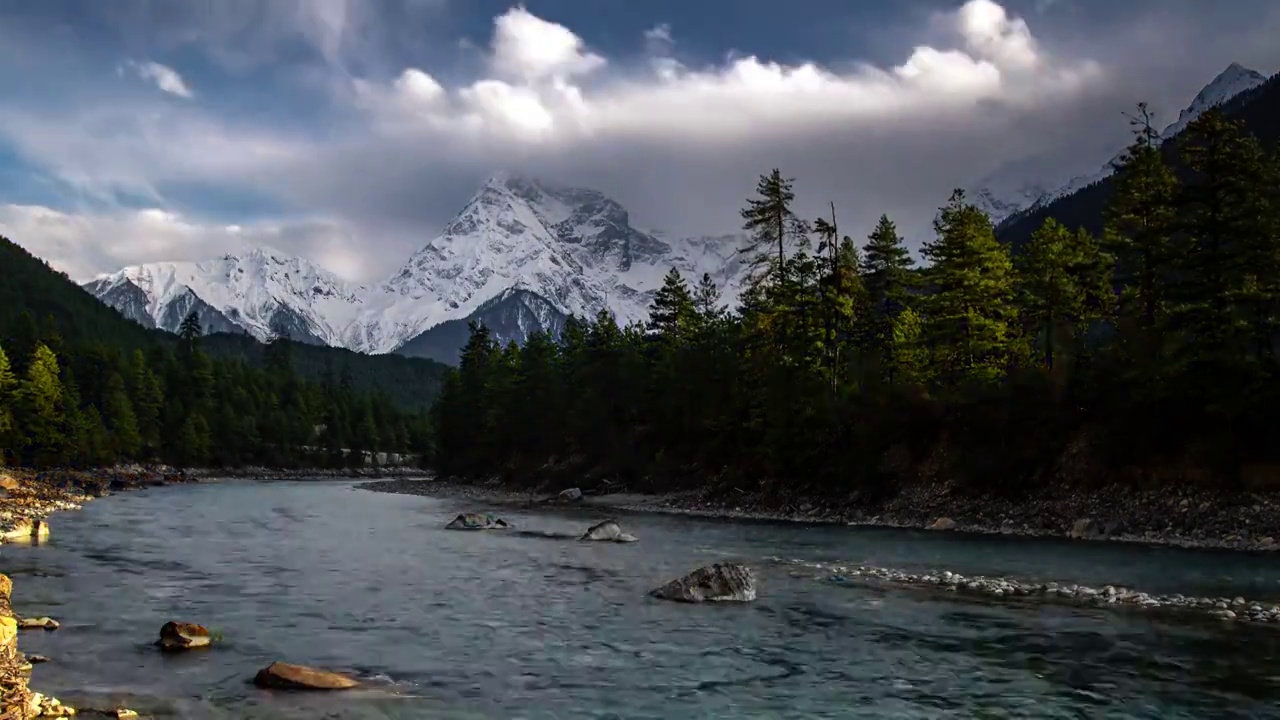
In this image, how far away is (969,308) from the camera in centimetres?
6350

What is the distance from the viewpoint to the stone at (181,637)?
2003 centimetres

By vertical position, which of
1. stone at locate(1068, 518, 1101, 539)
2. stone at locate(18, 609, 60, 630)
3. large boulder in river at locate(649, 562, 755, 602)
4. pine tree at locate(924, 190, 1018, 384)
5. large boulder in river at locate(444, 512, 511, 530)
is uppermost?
pine tree at locate(924, 190, 1018, 384)

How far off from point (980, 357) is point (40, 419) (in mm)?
109084

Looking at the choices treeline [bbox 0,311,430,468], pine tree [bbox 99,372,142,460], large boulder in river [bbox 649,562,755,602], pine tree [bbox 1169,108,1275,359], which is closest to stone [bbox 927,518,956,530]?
pine tree [bbox 1169,108,1275,359]

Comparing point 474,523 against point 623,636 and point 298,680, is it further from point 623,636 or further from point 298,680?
point 298,680

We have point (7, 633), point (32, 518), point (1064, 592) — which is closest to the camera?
point (7, 633)

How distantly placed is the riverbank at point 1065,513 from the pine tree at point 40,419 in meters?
86.4

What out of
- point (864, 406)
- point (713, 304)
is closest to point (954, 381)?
point (864, 406)

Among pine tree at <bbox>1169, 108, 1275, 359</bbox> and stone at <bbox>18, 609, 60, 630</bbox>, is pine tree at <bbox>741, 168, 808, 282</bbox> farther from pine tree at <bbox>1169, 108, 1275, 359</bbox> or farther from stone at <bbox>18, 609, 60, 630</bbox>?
stone at <bbox>18, 609, 60, 630</bbox>

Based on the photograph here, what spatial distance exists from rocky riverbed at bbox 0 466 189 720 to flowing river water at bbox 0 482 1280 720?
781 millimetres

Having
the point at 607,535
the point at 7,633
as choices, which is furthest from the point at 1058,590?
the point at 7,633

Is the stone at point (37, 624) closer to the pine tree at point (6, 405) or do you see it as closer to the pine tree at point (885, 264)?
the pine tree at point (885, 264)

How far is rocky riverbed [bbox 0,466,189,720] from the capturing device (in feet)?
45.8

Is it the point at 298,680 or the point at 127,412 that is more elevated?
the point at 127,412
